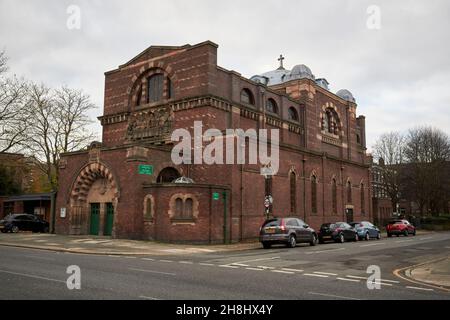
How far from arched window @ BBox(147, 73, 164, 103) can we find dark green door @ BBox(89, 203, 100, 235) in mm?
9911

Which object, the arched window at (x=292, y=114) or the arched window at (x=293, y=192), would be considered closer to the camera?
the arched window at (x=293, y=192)

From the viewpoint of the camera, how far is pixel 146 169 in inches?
1067

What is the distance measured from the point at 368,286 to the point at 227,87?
80.3 feet

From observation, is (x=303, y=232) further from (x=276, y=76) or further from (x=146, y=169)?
(x=276, y=76)

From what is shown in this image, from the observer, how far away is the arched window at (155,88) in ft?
113

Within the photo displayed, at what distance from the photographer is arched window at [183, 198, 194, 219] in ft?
82.8

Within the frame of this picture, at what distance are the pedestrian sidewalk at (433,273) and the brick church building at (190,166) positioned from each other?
13.2 metres

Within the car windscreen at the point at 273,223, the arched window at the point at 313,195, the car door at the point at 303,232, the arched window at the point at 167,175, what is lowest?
the car door at the point at 303,232

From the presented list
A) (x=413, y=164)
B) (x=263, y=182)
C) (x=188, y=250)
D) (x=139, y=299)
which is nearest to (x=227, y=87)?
(x=263, y=182)

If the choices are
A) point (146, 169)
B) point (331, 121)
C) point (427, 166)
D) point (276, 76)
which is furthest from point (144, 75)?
point (427, 166)

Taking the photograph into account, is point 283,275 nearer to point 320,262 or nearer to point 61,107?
point 320,262

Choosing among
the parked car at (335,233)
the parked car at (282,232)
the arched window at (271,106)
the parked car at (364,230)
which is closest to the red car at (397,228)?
the parked car at (364,230)

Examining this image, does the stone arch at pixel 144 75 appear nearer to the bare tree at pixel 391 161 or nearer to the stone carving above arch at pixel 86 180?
the stone carving above arch at pixel 86 180

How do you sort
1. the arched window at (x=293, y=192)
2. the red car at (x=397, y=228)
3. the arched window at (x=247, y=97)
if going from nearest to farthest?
the arched window at (x=293, y=192)
the arched window at (x=247, y=97)
the red car at (x=397, y=228)
